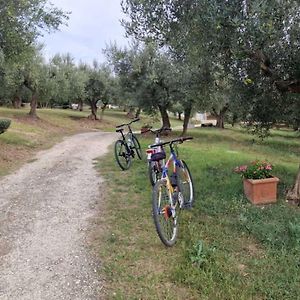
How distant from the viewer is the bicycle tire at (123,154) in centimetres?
882

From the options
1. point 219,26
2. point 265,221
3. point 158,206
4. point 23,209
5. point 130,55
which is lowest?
point 23,209

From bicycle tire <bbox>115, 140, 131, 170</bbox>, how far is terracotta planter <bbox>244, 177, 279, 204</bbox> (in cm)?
396

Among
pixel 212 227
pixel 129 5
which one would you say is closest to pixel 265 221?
pixel 212 227

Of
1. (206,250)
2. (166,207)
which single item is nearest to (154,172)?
(166,207)

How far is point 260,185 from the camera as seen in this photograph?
221 inches

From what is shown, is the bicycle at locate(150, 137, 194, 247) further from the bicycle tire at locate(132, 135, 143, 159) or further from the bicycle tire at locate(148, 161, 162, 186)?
the bicycle tire at locate(132, 135, 143, 159)

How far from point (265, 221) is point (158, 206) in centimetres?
179

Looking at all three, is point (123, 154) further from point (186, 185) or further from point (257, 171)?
point (257, 171)

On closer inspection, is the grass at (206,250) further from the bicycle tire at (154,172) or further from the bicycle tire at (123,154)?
the bicycle tire at (123,154)

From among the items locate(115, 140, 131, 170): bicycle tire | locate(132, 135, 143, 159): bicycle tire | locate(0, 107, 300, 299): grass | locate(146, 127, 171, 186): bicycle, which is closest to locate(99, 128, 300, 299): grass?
locate(0, 107, 300, 299): grass

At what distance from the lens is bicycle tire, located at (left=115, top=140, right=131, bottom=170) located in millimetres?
8820

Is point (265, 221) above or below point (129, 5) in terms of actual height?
below

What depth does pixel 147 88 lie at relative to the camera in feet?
65.6

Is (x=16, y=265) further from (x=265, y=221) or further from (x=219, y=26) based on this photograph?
(x=219, y=26)
